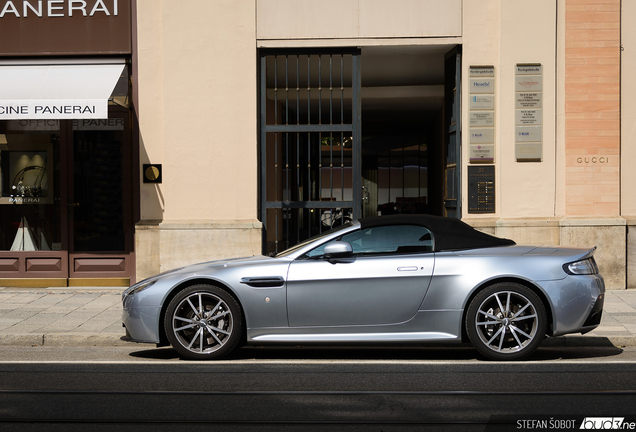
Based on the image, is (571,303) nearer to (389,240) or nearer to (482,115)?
(389,240)

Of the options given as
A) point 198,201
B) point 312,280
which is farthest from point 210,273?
point 198,201

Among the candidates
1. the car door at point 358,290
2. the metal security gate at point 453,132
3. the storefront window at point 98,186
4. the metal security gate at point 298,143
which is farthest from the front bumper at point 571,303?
the storefront window at point 98,186

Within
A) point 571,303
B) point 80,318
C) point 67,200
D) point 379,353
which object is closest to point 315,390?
point 379,353

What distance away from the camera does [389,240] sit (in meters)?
6.28

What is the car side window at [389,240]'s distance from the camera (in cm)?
624

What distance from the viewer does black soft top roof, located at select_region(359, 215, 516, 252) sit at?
6.26 metres

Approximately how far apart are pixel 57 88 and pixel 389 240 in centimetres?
648

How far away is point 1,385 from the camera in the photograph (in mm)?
5223

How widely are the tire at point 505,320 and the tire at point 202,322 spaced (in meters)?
2.11

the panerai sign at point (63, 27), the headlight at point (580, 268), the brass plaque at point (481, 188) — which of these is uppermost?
the panerai sign at point (63, 27)

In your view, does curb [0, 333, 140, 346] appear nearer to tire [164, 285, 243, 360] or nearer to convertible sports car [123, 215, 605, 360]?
convertible sports car [123, 215, 605, 360]

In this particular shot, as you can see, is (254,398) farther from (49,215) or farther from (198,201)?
(49,215)

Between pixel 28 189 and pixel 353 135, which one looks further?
pixel 28 189

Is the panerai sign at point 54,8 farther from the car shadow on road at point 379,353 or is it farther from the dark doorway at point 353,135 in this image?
the car shadow on road at point 379,353
